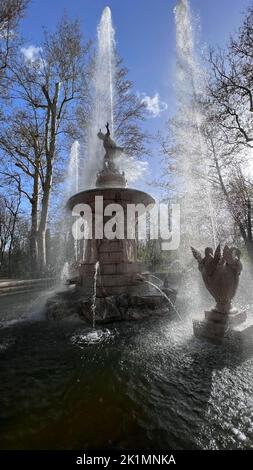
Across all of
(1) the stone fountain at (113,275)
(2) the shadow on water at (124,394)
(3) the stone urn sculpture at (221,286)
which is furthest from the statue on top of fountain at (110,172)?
(2) the shadow on water at (124,394)

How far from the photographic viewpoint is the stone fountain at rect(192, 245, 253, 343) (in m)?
4.25

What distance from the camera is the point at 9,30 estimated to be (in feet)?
41.5

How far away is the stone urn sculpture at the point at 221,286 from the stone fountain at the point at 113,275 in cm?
191

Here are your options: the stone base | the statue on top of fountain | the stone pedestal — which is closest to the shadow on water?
the stone base

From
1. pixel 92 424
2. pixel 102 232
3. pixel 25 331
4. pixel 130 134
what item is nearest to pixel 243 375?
pixel 92 424

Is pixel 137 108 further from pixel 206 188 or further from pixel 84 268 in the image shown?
pixel 84 268

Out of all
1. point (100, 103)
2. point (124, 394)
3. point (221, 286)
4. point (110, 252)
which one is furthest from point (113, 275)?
point (100, 103)

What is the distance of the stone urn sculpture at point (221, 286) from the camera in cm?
433

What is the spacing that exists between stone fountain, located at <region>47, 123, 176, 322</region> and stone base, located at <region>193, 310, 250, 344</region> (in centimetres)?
184

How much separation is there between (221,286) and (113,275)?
10.3ft

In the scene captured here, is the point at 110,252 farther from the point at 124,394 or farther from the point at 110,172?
the point at 124,394

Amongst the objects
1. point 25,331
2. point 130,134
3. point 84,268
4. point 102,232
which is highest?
point 130,134

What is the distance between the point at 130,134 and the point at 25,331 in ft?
58.8

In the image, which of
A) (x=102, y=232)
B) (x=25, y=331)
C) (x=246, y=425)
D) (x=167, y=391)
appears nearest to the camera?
(x=246, y=425)
